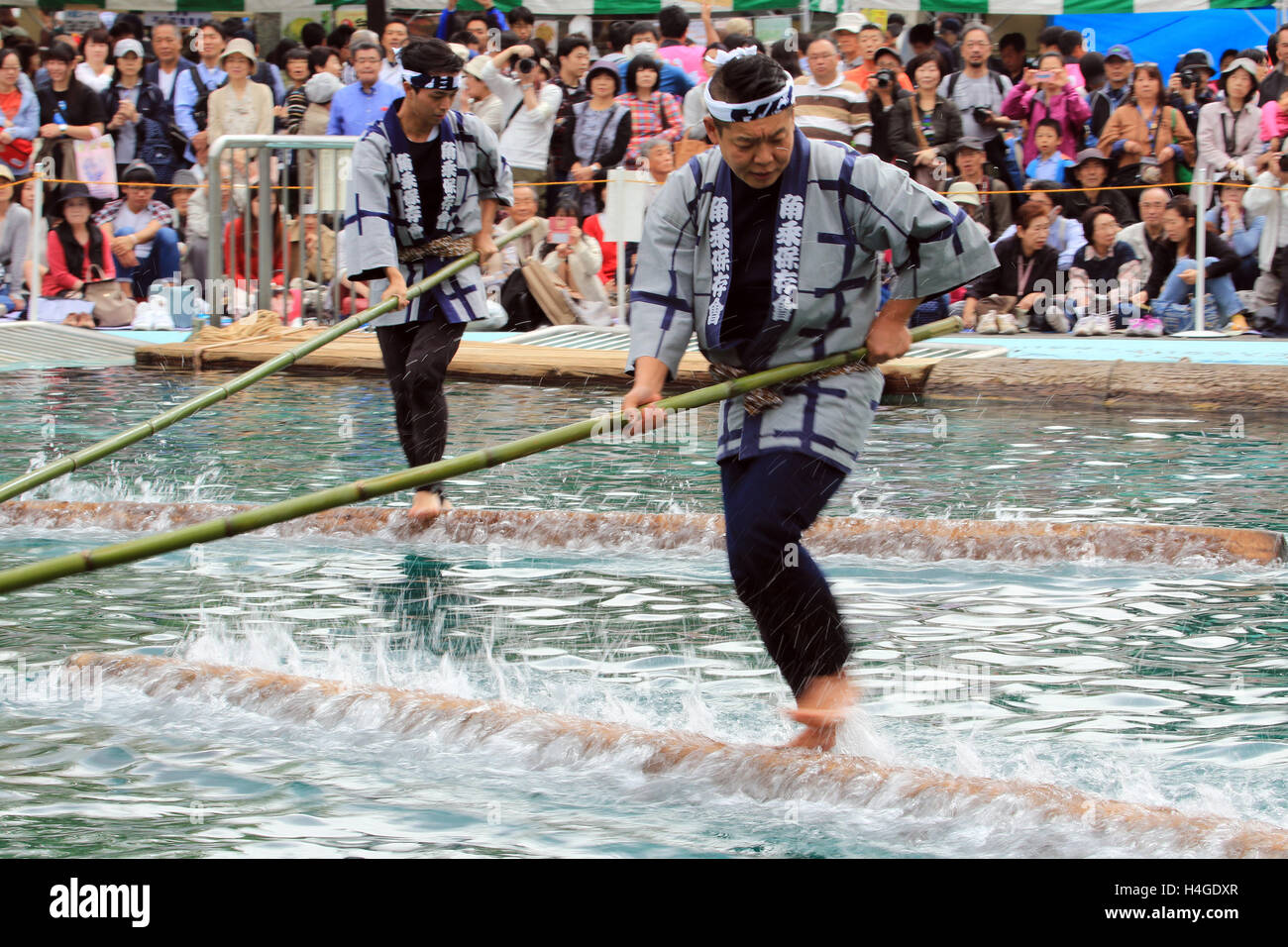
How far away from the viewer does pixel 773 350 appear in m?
4.09

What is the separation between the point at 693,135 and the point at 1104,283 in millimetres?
3117

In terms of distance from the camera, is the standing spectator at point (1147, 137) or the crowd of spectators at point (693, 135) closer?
the crowd of spectators at point (693, 135)

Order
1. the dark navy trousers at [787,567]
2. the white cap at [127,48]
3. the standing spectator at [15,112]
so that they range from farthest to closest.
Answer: the white cap at [127,48]
the standing spectator at [15,112]
the dark navy trousers at [787,567]

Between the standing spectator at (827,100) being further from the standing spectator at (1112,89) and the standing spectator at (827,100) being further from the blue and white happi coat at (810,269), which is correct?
the blue and white happi coat at (810,269)

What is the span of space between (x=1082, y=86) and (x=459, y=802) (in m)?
11.0

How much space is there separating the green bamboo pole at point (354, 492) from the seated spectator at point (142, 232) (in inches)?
410

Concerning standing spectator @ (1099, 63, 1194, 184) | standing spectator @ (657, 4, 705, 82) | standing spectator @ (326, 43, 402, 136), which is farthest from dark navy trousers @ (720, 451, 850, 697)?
standing spectator @ (657, 4, 705, 82)

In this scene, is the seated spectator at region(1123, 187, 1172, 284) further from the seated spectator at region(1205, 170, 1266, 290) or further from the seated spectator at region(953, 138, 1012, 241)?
the seated spectator at region(953, 138, 1012, 241)

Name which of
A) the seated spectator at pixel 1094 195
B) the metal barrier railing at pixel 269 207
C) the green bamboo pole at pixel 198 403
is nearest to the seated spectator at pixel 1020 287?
the seated spectator at pixel 1094 195

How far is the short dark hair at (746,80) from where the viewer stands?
3.86 meters

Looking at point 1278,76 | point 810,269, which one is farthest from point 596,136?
point 810,269

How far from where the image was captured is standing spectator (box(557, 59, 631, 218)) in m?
13.4

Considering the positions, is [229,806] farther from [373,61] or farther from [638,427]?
[373,61]
